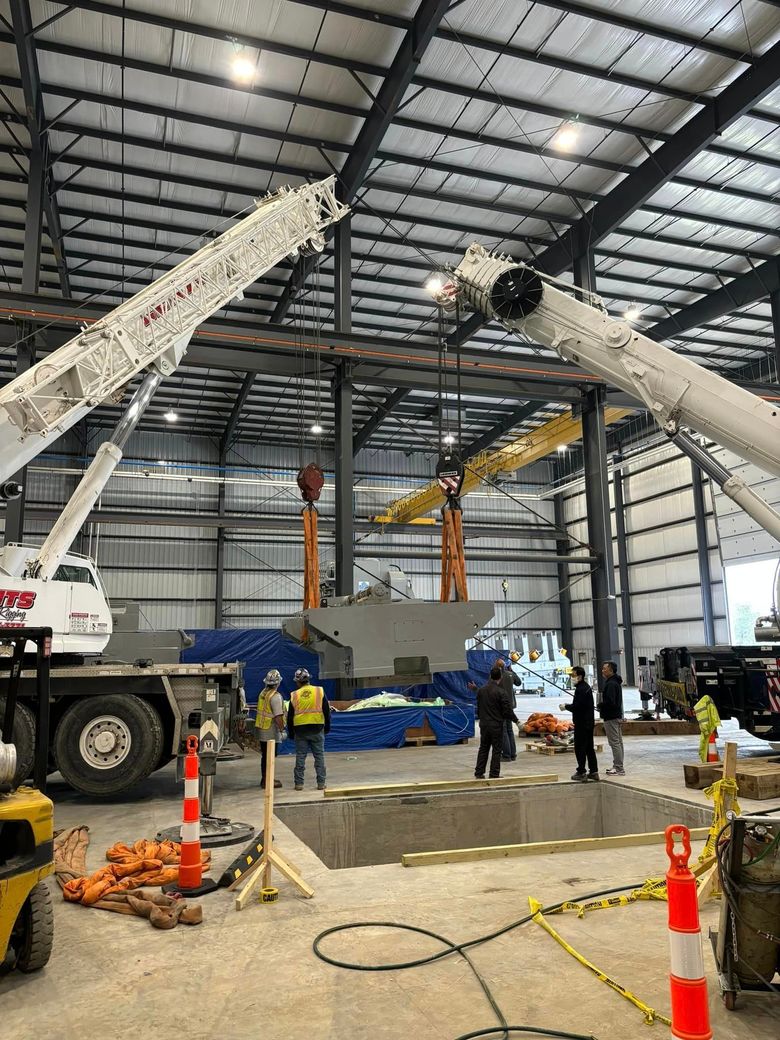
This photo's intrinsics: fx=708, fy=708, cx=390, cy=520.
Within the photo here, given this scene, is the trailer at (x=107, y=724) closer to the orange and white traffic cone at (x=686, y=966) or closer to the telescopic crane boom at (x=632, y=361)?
the telescopic crane boom at (x=632, y=361)

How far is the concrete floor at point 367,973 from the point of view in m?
3.49

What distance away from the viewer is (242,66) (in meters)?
12.5

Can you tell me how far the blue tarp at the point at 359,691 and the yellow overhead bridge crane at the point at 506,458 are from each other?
26.6 feet

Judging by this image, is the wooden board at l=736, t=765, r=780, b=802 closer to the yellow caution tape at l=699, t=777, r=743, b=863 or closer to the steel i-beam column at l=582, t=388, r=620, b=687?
the yellow caution tape at l=699, t=777, r=743, b=863

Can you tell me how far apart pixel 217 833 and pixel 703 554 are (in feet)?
84.4

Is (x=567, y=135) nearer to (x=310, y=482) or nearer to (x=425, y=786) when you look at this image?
(x=310, y=482)

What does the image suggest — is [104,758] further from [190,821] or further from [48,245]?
[48,245]

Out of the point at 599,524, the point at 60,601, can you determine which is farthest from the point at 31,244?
the point at 599,524

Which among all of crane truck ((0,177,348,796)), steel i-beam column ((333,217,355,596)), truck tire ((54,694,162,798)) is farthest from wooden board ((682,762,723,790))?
steel i-beam column ((333,217,355,596))

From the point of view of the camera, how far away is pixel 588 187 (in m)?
17.0

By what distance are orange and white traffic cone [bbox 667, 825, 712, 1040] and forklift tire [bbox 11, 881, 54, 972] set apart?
3.41m

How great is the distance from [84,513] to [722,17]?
1375 centimetres

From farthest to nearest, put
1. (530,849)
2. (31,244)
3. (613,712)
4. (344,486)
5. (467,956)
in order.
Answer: (344,486) < (31,244) < (613,712) < (530,849) < (467,956)

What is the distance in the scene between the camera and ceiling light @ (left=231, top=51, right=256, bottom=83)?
488 inches
